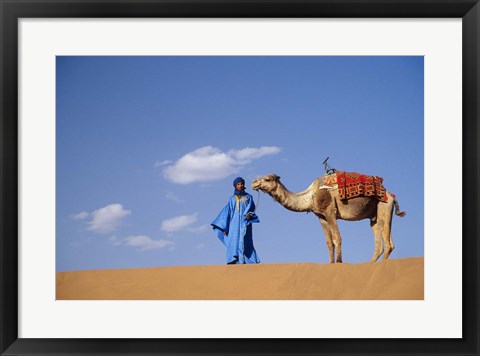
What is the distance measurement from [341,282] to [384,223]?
2.59 metres

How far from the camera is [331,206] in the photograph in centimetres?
1370

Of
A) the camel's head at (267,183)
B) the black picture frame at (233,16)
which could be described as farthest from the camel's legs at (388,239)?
the black picture frame at (233,16)

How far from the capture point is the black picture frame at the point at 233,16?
8.88 meters

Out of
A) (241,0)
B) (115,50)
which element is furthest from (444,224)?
(115,50)

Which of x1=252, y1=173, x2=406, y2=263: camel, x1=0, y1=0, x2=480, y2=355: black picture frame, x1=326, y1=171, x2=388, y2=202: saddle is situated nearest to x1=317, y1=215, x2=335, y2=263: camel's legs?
x1=252, y1=173, x2=406, y2=263: camel

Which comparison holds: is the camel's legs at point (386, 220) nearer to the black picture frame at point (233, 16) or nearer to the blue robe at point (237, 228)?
the blue robe at point (237, 228)

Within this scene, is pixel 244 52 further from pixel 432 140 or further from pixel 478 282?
pixel 478 282

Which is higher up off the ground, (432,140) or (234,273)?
(432,140)

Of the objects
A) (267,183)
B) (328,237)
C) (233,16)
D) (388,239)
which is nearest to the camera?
(233,16)

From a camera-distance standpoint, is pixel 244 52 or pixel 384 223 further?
pixel 384 223

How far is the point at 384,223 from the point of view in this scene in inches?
536

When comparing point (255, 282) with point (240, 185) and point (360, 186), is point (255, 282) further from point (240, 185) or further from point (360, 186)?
point (360, 186)

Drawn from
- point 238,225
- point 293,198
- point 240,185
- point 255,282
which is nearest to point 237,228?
point 238,225

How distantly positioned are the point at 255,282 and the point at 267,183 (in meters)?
2.53
